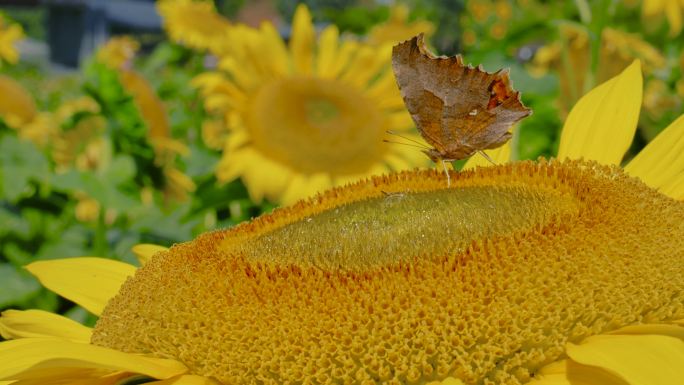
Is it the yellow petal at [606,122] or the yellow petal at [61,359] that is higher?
the yellow petal at [606,122]

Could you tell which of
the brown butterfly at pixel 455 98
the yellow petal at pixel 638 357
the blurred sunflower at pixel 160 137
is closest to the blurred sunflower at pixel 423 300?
the yellow petal at pixel 638 357

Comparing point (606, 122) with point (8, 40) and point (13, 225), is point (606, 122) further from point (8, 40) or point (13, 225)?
point (8, 40)

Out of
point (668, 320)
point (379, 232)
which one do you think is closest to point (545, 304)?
point (668, 320)

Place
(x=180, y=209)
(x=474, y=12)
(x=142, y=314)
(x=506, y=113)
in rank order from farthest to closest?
(x=474, y=12)
(x=180, y=209)
(x=506, y=113)
(x=142, y=314)

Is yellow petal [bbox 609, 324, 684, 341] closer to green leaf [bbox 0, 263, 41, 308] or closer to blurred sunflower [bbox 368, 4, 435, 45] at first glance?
green leaf [bbox 0, 263, 41, 308]

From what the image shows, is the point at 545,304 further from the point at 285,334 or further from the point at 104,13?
the point at 104,13

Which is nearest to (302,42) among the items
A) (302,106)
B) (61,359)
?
(302,106)

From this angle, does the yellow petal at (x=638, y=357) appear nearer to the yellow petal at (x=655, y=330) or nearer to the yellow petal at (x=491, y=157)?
the yellow petal at (x=655, y=330)
